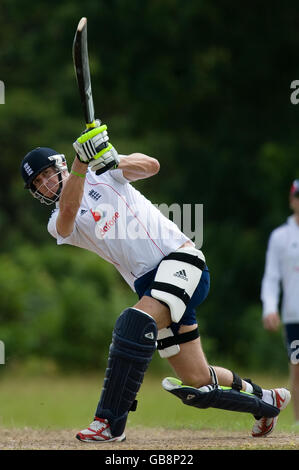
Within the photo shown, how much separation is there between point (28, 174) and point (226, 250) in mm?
15605

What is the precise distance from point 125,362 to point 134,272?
0.67 m

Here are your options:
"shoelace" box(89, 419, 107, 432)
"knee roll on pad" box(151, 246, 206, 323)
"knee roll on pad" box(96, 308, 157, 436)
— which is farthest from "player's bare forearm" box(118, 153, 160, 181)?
"shoelace" box(89, 419, 107, 432)

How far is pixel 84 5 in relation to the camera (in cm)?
2162

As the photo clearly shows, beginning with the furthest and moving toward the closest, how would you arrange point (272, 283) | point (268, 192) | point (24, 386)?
point (268, 192) → point (24, 386) → point (272, 283)

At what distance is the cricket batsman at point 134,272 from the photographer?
5.30 metres

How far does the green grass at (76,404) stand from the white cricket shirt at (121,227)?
6.78 feet

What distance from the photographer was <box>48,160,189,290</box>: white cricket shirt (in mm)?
5570

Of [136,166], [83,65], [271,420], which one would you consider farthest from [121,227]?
[271,420]

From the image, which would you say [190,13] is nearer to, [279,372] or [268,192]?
[268,192]

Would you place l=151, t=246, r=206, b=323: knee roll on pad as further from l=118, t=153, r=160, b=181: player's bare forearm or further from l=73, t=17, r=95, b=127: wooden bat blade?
l=73, t=17, r=95, b=127: wooden bat blade

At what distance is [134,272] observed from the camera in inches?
224

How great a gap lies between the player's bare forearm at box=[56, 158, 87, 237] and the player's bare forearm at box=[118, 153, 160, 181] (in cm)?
35

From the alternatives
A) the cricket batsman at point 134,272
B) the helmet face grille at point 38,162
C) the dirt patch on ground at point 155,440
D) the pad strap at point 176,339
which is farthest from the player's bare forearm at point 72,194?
the dirt patch on ground at point 155,440
